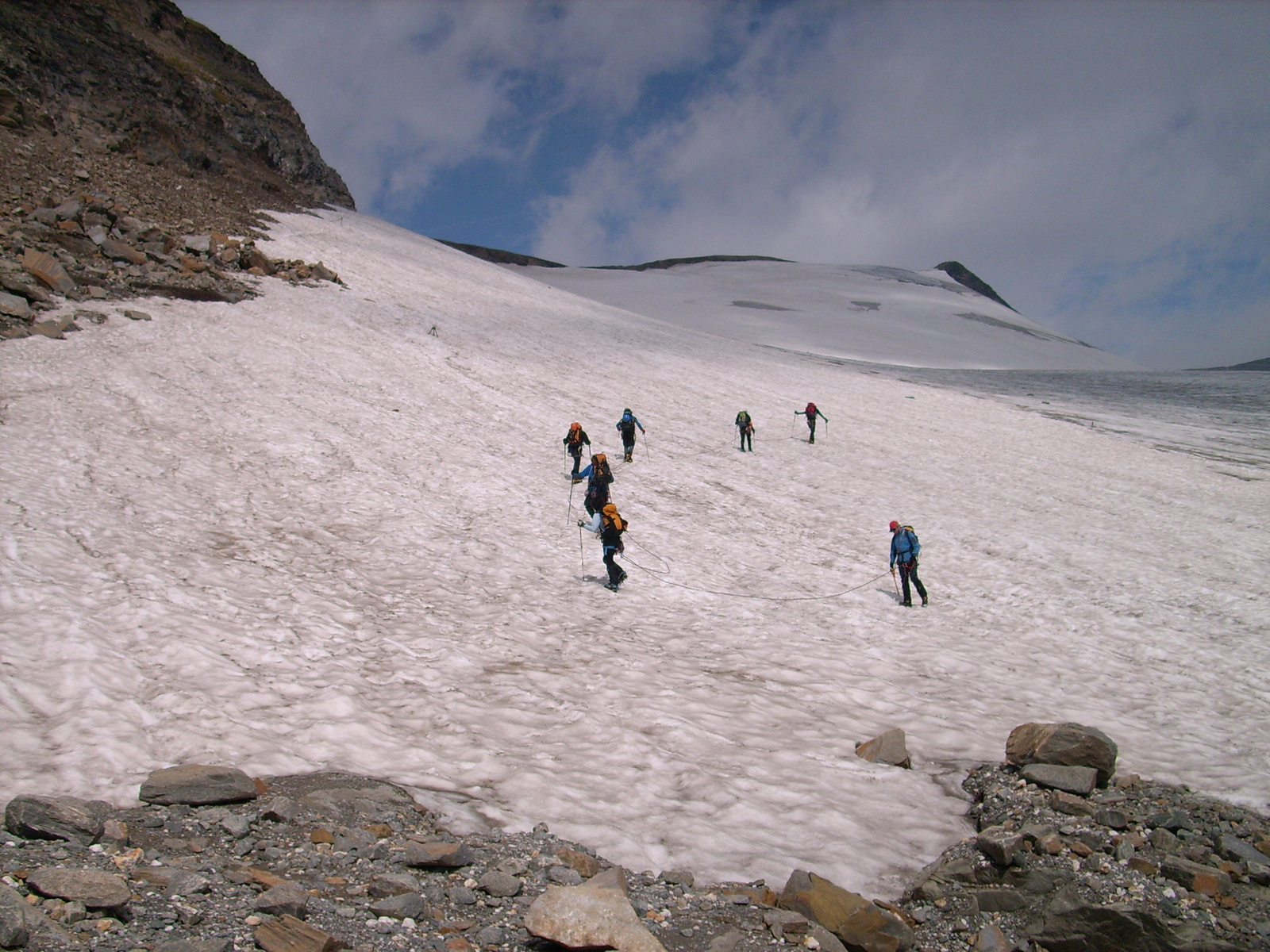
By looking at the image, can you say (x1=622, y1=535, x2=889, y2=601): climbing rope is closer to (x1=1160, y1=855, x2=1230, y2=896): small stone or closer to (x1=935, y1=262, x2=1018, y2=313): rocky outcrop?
(x1=1160, y1=855, x2=1230, y2=896): small stone

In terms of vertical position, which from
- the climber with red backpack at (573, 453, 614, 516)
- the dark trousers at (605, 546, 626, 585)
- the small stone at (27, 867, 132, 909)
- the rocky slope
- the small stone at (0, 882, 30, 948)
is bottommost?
the small stone at (27, 867, 132, 909)

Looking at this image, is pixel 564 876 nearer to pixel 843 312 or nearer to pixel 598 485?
pixel 598 485

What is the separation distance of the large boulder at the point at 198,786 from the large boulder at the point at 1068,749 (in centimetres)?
684

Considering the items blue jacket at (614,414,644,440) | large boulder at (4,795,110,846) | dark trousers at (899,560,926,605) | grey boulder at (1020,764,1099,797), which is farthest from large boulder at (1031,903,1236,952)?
blue jacket at (614,414,644,440)

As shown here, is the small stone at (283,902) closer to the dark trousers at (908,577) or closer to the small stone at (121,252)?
the dark trousers at (908,577)

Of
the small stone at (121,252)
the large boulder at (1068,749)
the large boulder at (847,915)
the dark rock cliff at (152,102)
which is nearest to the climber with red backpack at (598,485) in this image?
the large boulder at (1068,749)

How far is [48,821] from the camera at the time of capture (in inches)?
164

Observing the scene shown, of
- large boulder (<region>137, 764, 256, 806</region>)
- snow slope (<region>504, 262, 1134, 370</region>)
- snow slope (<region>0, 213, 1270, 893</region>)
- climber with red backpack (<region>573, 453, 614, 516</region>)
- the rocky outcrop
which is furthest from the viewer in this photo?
the rocky outcrop

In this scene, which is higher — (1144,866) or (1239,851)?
(1239,851)

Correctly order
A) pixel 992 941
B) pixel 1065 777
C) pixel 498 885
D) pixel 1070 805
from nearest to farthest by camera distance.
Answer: pixel 498 885 < pixel 992 941 < pixel 1070 805 < pixel 1065 777

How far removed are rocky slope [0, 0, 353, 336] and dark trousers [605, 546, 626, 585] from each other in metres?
15.5

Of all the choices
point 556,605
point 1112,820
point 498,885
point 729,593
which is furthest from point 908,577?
point 498,885

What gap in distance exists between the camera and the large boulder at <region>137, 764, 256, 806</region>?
4965 millimetres

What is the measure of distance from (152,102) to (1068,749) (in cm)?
5096
